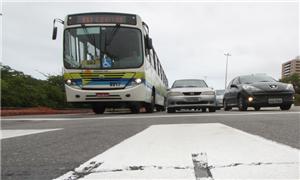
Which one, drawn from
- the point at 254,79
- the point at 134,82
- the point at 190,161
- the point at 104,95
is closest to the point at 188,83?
the point at 254,79

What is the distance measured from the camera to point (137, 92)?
13.6 meters

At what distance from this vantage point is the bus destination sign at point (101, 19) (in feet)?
46.3

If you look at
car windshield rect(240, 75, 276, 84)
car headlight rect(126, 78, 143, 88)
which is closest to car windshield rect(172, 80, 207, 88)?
car windshield rect(240, 75, 276, 84)

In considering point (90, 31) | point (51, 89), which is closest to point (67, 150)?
point (90, 31)

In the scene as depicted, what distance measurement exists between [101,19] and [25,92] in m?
6.75

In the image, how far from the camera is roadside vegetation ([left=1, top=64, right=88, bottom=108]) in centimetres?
1805

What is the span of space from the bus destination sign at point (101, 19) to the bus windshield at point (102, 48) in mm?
212

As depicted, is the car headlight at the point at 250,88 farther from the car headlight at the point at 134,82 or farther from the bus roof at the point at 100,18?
the bus roof at the point at 100,18

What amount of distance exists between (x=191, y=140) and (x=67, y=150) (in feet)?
4.44

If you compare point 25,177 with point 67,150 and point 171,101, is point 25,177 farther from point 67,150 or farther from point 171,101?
point 171,101

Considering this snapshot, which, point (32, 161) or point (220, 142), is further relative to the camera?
point (220, 142)

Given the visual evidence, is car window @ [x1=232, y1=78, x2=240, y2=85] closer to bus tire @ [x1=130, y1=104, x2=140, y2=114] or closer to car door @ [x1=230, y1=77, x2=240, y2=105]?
car door @ [x1=230, y1=77, x2=240, y2=105]

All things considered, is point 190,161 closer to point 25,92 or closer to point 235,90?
point 235,90

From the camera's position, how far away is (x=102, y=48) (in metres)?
14.0
